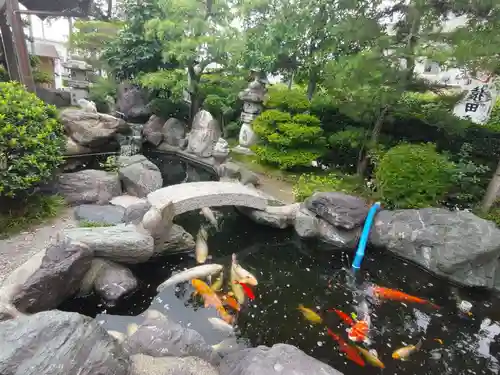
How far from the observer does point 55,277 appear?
3.62 meters

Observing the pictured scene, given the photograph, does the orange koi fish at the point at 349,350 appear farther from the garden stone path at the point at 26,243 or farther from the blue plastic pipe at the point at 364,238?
the garden stone path at the point at 26,243

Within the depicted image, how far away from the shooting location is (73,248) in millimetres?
3812

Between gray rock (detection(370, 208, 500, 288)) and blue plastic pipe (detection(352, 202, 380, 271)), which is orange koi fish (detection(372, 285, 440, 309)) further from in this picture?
gray rock (detection(370, 208, 500, 288))

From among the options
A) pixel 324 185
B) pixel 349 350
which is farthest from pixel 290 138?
pixel 349 350

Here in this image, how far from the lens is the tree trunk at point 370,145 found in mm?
7603

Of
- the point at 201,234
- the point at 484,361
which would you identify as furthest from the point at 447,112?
the point at 201,234

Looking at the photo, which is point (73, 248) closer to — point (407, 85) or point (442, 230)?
point (442, 230)

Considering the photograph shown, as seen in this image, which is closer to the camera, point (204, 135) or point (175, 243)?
point (175, 243)

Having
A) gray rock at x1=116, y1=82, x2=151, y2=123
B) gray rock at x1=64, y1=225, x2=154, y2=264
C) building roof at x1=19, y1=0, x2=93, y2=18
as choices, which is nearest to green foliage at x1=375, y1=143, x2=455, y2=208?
gray rock at x1=64, y1=225, x2=154, y2=264

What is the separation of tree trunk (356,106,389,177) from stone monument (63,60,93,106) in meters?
10.9

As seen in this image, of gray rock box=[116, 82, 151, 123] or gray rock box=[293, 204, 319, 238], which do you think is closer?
gray rock box=[293, 204, 319, 238]

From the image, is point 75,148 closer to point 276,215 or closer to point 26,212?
point 26,212

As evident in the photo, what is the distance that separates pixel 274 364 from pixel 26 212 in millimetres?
4683

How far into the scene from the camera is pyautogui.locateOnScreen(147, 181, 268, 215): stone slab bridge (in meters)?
5.56
